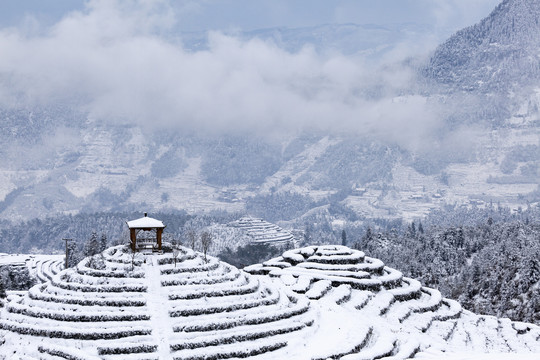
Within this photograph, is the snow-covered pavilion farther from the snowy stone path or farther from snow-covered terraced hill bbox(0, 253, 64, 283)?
snow-covered terraced hill bbox(0, 253, 64, 283)

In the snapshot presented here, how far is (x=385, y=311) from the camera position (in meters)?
80.9

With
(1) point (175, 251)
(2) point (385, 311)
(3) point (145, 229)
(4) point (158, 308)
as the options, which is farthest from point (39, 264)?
(4) point (158, 308)

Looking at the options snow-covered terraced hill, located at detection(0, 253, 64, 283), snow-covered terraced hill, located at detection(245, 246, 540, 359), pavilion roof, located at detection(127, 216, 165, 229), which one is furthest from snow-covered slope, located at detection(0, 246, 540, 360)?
snow-covered terraced hill, located at detection(0, 253, 64, 283)

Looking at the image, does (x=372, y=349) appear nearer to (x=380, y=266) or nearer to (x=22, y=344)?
(x=22, y=344)

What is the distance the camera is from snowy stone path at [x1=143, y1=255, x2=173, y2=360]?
5269 cm

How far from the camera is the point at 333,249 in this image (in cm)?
10769

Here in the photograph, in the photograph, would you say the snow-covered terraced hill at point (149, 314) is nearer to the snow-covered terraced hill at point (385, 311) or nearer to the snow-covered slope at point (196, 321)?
the snow-covered slope at point (196, 321)

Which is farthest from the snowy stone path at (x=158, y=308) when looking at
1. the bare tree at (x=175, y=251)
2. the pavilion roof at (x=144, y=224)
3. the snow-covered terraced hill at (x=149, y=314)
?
the pavilion roof at (x=144, y=224)

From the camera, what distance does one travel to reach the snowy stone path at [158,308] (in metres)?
52.7

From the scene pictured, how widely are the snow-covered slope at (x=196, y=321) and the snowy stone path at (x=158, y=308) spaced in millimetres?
91

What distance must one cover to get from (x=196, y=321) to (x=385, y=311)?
33043 mm

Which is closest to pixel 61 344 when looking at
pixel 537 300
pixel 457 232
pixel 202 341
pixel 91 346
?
pixel 91 346

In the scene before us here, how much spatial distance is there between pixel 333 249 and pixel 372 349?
50.9m

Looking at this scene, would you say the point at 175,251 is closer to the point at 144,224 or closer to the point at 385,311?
the point at 144,224
